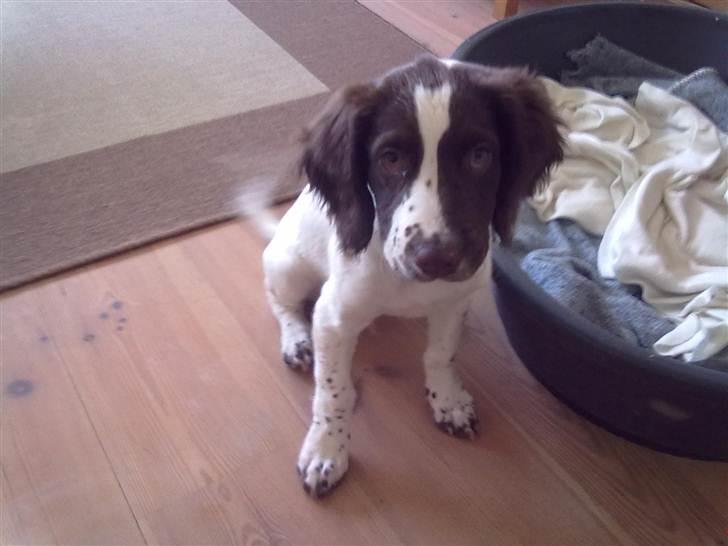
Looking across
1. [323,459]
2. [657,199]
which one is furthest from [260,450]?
[657,199]

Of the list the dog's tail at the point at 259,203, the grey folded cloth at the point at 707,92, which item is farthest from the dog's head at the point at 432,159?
the grey folded cloth at the point at 707,92

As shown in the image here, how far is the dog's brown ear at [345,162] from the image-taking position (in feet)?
3.93

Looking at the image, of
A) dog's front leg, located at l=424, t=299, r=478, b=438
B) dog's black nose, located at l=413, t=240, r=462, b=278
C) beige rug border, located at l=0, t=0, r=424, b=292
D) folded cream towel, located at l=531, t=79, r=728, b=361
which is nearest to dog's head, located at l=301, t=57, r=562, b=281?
dog's black nose, located at l=413, t=240, r=462, b=278

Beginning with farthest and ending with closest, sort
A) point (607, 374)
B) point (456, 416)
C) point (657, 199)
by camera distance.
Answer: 1. point (657, 199)
2. point (456, 416)
3. point (607, 374)

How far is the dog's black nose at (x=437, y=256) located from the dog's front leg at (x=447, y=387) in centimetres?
47

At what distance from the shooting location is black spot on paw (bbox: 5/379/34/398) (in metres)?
1.71

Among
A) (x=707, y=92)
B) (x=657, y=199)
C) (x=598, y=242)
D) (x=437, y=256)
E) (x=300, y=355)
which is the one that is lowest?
(x=300, y=355)

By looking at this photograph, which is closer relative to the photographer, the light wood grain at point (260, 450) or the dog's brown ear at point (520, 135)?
the dog's brown ear at point (520, 135)

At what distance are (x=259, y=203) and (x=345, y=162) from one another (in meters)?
1.08

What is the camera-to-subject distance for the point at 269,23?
320cm

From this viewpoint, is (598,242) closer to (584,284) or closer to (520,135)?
(584,284)

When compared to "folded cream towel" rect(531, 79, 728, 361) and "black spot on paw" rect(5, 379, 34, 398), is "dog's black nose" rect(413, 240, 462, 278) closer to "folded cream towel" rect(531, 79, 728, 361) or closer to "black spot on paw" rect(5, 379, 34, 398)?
"folded cream towel" rect(531, 79, 728, 361)

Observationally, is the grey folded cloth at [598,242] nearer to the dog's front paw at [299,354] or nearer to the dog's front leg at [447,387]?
the dog's front leg at [447,387]

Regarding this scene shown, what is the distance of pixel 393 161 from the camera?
1171 millimetres
